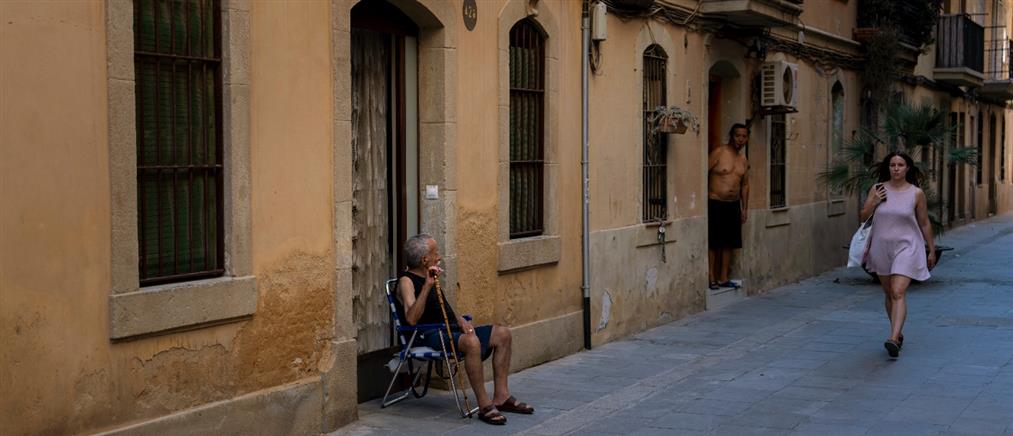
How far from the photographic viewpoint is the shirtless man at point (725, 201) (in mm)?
15695

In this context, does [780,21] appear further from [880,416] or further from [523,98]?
[880,416]

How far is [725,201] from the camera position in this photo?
618 inches

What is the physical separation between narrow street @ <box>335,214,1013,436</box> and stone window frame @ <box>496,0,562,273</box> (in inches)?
35.0

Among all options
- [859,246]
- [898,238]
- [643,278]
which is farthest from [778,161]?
[898,238]

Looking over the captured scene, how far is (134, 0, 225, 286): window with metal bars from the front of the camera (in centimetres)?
708

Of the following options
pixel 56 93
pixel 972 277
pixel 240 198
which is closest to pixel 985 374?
pixel 240 198

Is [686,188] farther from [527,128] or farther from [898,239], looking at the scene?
[527,128]

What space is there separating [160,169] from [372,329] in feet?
9.11

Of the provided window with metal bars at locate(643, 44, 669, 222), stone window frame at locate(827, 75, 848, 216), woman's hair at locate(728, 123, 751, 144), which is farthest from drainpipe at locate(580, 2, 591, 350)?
stone window frame at locate(827, 75, 848, 216)

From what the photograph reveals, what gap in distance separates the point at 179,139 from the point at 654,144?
7.27 m

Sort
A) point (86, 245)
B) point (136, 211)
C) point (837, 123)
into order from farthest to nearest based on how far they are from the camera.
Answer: point (837, 123), point (136, 211), point (86, 245)

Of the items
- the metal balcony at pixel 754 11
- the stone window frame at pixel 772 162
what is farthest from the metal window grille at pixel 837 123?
the metal balcony at pixel 754 11

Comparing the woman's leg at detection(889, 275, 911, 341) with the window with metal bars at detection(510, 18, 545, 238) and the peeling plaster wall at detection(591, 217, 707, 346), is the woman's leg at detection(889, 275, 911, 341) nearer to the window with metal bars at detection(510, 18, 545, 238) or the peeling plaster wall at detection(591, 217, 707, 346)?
the peeling plaster wall at detection(591, 217, 707, 346)

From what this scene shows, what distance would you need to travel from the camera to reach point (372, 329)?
9609mm
